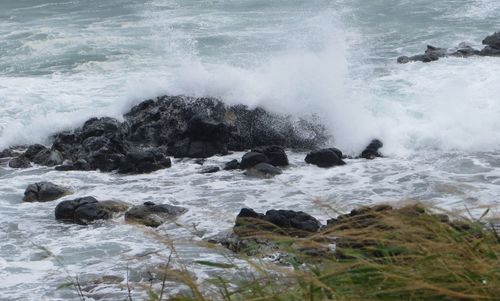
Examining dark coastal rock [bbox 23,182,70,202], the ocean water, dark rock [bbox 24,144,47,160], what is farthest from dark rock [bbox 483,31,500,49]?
dark coastal rock [bbox 23,182,70,202]

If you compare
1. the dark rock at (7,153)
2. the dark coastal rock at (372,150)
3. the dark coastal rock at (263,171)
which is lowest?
the dark coastal rock at (372,150)

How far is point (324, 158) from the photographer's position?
1449 cm

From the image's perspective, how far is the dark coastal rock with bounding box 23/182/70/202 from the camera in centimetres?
1298

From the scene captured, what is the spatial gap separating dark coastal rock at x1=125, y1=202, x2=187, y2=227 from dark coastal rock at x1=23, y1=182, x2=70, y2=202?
6.80 feet

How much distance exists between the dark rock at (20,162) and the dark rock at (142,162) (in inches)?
79.7

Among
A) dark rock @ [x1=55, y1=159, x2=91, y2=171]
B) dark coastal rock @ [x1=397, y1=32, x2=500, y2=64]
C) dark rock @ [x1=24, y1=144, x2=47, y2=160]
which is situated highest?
dark rock @ [x1=24, y1=144, x2=47, y2=160]

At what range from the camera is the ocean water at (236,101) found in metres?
10.4

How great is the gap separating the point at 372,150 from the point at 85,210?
6058 mm

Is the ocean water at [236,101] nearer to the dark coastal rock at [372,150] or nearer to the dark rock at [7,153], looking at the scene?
the dark coastal rock at [372,150]

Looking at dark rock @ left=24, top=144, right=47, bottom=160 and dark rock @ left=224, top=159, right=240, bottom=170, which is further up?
dark rock @ left=24, top=144, right=47, bottom=160

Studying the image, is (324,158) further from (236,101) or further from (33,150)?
(33,150)

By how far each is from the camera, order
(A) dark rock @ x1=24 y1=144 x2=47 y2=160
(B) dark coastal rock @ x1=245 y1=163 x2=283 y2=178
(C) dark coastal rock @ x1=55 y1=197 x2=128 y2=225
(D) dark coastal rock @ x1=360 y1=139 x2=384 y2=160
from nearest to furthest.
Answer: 1. (C) dark coastal rock @ x1=55 y1=197 x2=128 y2=225
2. (B) dark coastal rock @ x1=245 y1=163 x2=283 y2=178
3. (D) dark coastal rock @ x1=360 y1=139 x2=384 y2=160
4. (A) dark rock @ x1=24 y1=144 x2=47 y2=160

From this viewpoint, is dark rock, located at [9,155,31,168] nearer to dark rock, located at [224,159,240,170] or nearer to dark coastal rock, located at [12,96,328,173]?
dark coastal rock, located at [12,96,328,173]

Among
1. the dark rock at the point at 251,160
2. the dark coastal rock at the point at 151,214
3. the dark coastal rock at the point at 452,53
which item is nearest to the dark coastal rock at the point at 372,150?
the dark rock at the point at 251,160
